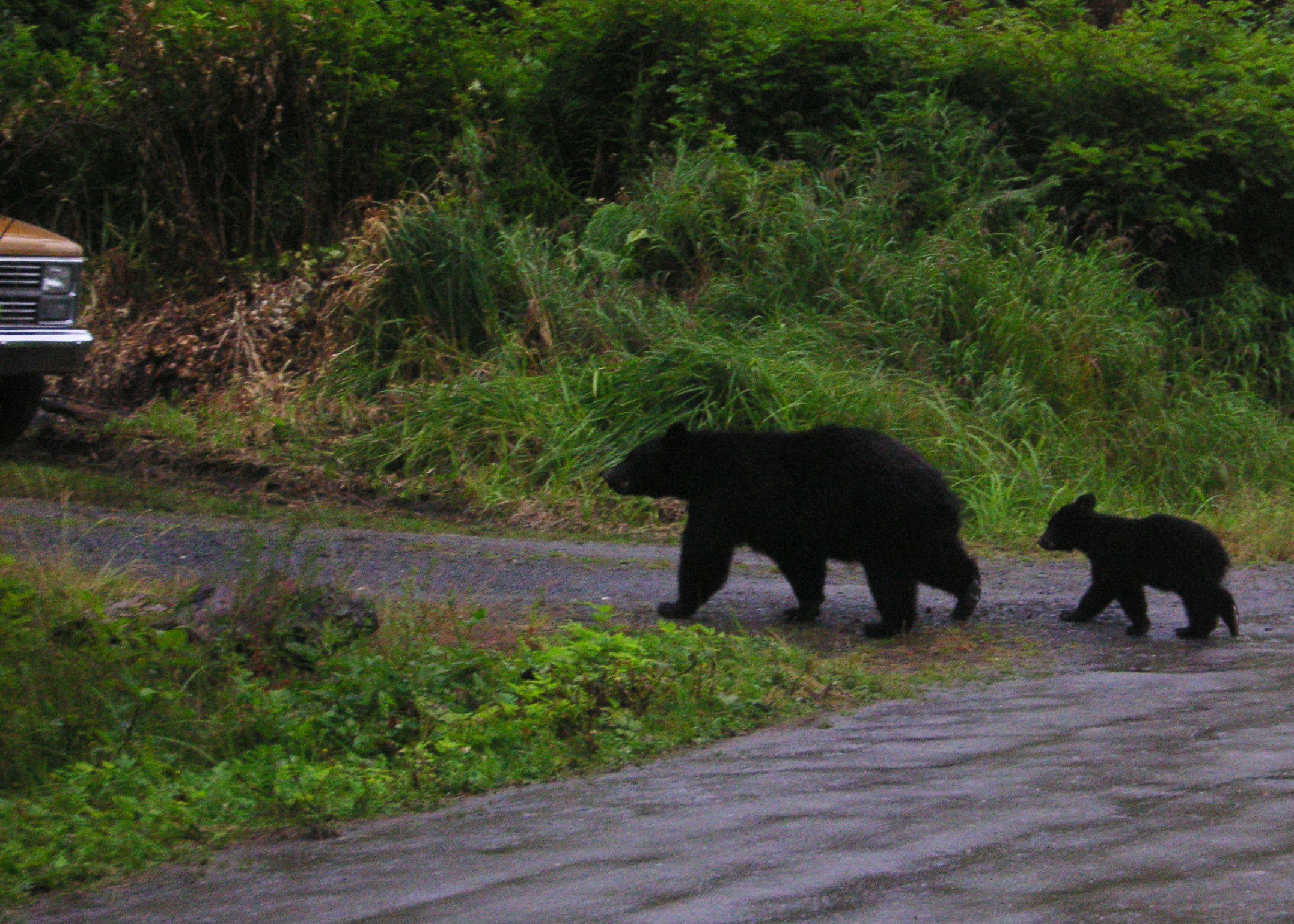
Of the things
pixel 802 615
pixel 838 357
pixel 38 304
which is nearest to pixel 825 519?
pixel 802 615

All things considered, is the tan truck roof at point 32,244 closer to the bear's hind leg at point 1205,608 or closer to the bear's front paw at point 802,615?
the bear's front paw at point 802,615

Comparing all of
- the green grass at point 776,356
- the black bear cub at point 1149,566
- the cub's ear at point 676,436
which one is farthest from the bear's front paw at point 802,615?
the green grass at point 776,356

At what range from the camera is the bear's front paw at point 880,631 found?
7738 mm

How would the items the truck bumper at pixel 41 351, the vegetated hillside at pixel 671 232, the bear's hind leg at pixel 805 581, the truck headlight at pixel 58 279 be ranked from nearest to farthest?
the bear's hind leg at pixel 805 581 < the truck bumper at pixel 41 351 < the truck headlight at pixel 58 279 < the vegetated hillside at pixel 671 232

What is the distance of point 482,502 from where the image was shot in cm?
1122

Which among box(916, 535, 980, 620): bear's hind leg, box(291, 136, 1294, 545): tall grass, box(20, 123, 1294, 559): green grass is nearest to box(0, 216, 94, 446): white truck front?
box(20, 123, 1294, 559): green grass

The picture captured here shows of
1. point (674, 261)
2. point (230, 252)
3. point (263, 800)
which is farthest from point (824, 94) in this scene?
point (263, 800)

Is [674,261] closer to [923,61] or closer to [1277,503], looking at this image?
[923,61]

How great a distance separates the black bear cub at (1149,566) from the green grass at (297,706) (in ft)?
4.26

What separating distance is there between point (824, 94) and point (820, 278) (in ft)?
9.81

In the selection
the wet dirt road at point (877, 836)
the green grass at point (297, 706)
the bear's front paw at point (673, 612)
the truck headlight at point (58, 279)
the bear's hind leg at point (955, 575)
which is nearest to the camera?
the wet dirt road at point (877, 836)

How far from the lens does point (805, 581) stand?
809 cm

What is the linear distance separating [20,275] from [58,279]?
0.92ft

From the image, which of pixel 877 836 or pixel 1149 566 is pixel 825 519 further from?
pixel 877 836
